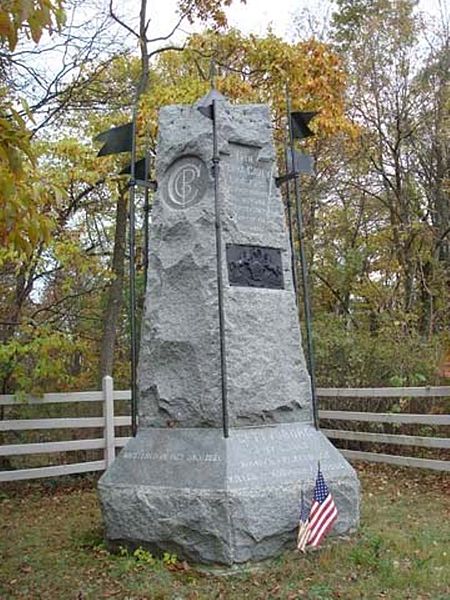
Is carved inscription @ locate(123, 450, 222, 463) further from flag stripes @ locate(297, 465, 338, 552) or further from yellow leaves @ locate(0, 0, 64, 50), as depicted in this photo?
yellow leaves @ locate(0, 0, 64, 50)

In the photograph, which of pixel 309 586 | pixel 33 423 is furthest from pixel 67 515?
pixel 309 586

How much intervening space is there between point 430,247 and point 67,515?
11343 mm

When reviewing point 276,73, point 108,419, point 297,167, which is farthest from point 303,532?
point 276,73

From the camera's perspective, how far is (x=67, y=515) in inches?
281

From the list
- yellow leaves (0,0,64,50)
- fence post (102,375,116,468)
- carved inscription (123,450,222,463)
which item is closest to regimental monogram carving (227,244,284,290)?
carved inscription (123,450,222,463)

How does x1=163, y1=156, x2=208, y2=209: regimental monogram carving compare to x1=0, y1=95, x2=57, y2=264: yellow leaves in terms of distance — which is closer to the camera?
x1=0, y1=95, x2=57, y2=264: yellow leaves

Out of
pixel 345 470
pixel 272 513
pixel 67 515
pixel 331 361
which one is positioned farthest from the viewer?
pixel 331 361

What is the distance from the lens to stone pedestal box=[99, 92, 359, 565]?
488 centimetres

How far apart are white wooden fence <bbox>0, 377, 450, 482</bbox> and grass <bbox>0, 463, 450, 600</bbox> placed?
153 cm

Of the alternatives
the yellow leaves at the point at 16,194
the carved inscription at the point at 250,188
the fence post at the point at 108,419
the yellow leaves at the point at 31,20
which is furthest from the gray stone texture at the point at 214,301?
the fence post at the point at 108,419

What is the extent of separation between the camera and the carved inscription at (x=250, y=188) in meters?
5.67

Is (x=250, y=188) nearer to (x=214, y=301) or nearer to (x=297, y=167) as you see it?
(x=297, y=167)

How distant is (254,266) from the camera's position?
5.64 metres

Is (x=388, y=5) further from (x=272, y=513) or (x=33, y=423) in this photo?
(x=272, y=513)
